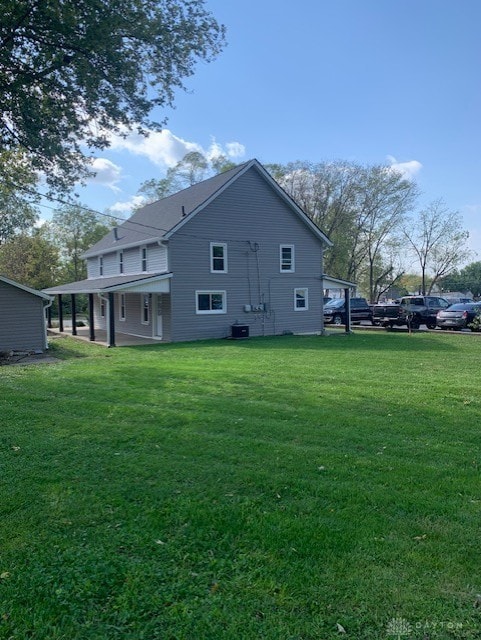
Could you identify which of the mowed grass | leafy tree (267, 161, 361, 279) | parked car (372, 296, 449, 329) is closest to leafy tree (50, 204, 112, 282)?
leafy tree (267, 161, 361, 279)

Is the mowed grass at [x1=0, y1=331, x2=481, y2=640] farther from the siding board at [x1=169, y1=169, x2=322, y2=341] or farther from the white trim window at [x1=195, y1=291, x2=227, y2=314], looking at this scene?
the white trim window at [x1=195, y1=291, x2=227, y2=314]

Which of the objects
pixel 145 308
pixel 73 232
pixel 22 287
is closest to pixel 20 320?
pixel 22 287

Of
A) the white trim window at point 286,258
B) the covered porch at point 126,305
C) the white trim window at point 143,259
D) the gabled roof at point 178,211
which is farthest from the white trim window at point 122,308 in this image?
the white trim window at point 286,258

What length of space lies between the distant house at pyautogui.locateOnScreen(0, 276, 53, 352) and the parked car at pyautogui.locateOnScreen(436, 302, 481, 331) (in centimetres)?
1918

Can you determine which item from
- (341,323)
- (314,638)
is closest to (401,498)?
(314,638)

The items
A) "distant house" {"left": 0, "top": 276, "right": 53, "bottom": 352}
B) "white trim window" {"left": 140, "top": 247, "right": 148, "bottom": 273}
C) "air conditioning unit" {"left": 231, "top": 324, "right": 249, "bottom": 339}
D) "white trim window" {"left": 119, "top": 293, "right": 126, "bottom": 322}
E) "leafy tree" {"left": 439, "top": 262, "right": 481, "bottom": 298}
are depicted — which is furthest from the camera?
"leafy tree" {"left": 439, "top": 262, "right": 481, "bottom": 298}

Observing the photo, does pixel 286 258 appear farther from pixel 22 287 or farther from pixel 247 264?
pixel 22 287

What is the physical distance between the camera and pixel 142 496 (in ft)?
13.0

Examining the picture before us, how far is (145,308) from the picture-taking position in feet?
73.4

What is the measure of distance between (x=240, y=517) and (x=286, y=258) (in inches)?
815

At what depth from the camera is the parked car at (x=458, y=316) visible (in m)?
23.1

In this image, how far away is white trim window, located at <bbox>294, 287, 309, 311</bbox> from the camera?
23.9 metres

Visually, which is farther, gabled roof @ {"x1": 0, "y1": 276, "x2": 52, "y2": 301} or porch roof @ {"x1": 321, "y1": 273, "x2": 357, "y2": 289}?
porch roof @ {"x1": 321, "y1": 273, "x2": 357, "y2": 289}

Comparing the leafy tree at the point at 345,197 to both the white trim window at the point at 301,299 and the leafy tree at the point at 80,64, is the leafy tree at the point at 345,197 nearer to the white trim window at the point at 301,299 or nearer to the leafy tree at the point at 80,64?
the white trim window at the point at 301,299
